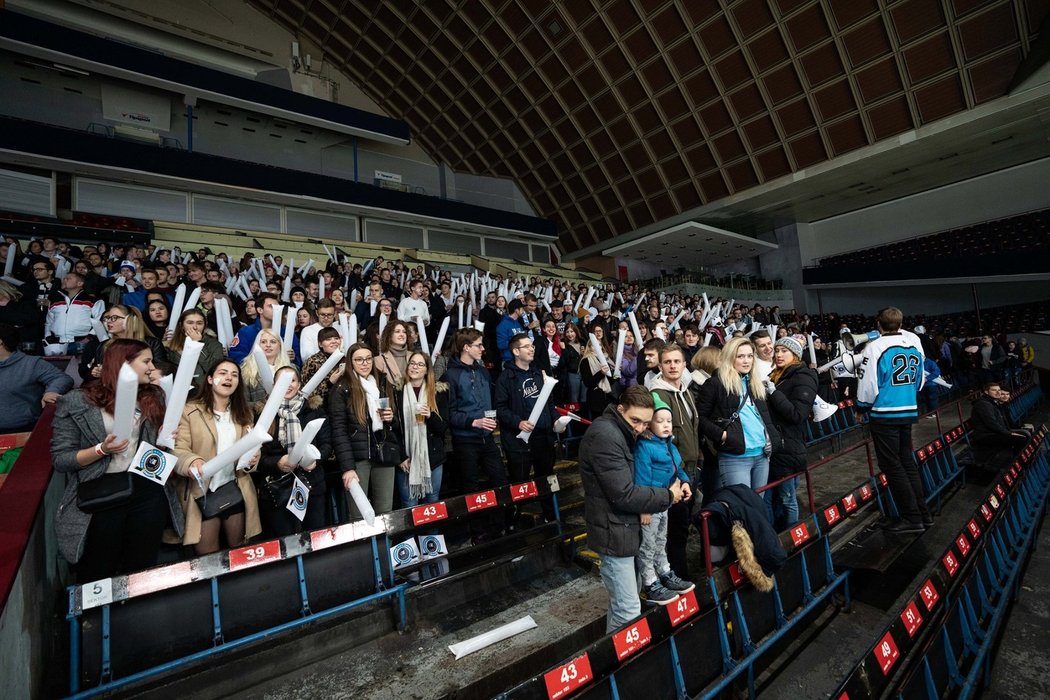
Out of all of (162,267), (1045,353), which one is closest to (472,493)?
(162,267)

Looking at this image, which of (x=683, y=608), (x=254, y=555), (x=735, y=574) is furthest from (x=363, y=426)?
(x=735, y=574)

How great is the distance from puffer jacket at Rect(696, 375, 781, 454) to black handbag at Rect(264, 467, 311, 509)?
288cm

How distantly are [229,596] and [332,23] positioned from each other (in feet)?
97.9

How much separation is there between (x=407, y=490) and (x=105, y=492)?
1938 mm

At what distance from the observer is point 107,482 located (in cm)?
234

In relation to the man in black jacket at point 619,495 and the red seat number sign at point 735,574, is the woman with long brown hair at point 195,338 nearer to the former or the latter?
the man in black jacket at point 619,495

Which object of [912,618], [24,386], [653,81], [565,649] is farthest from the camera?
[653,81]

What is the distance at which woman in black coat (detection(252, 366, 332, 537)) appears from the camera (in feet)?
10.2

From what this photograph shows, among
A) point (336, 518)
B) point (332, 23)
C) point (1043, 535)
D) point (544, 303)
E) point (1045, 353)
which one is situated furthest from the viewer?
point (332, 23)

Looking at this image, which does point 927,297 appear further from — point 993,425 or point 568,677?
point 568,677

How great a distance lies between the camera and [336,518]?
12.7 ft

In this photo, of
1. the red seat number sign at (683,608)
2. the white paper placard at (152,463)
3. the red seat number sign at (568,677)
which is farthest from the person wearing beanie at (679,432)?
the white paper placard at (152,463)

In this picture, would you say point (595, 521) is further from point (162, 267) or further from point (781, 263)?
point (781, 263)

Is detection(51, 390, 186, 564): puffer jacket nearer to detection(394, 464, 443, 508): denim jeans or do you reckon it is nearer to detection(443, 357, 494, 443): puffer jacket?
detection(394, 464, 443, 508): denim jeans
